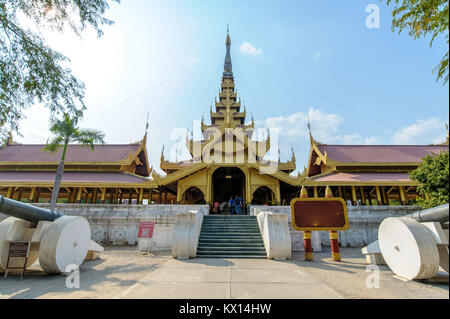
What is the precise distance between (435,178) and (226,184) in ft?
49.5

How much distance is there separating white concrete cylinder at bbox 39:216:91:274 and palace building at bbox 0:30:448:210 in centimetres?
888

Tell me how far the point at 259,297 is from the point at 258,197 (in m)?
19.8

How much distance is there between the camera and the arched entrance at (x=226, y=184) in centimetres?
1739

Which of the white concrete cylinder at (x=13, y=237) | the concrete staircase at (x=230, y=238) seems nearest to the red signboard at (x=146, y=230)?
the concrete staircase at (x=230, y=238)

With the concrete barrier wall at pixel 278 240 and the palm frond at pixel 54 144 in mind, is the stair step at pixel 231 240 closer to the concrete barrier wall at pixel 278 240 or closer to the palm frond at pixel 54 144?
the concrete barrier wall at pixel 278 240

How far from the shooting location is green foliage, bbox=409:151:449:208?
300 inches

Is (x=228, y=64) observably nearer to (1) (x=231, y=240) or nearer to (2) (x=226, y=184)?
(2) (x=226, y=184)

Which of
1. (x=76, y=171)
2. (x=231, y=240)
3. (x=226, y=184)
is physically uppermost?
(x=76, y=171)

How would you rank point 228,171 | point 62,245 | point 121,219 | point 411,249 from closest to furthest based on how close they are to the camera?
point 411,249 < point 62,245 < point 121,219 < point 228,171

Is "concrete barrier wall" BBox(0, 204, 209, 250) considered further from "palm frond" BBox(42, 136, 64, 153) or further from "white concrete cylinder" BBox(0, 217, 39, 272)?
"white concrete cylinder" BBox(0, 217, 39, 272)

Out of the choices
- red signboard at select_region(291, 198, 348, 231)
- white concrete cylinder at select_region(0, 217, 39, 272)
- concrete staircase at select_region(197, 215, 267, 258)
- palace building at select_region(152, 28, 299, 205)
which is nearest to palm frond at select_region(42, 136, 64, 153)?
palace building at select_region(152, 28, 299, 205)

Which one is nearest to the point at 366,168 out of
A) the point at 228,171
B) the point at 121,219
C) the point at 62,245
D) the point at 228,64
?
the point at 228,171

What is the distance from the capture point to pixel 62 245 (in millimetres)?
4977

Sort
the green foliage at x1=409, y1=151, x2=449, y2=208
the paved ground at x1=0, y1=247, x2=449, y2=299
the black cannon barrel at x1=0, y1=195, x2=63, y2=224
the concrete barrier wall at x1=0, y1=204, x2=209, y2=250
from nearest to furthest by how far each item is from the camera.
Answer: the paved ground at x1=0, y1=247, x2=449, y2=299, the black cannon barrel at x1=0, y1=195, x2=63, y2=224, the green foliage at x1=409, y1=151, x2=449, y2=208, the concrete barrier wall at x1=0, y1=204, x2=209, y2=250
